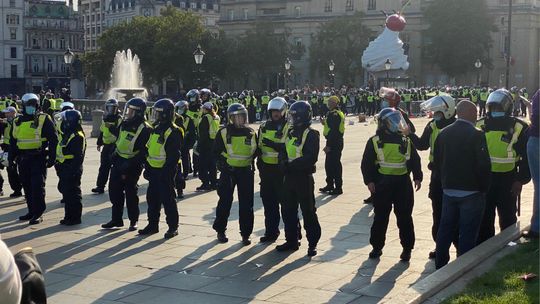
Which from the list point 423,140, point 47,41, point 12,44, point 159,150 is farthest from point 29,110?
point 47,41

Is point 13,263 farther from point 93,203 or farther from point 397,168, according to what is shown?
point 93,203

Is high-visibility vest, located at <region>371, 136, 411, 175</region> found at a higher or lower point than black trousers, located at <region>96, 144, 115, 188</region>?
higher

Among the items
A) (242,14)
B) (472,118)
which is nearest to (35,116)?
(472,118)

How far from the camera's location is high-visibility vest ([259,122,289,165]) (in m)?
10.1

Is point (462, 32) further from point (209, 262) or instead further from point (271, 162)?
point (209, 262)

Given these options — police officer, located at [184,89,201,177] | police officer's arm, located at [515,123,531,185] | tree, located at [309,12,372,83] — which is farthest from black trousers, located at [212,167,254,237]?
tree, located at [309,12,372,83]

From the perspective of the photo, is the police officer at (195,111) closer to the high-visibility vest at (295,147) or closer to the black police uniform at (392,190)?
the high-visibility vest at (295,147)

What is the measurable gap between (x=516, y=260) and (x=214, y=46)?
2691 inches

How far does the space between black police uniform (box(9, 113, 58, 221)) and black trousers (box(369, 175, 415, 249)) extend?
5.30m

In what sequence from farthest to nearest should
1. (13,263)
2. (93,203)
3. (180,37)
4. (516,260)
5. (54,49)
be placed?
(54,49) → (180,37) → (93,203) → (516,260) → (13,263)

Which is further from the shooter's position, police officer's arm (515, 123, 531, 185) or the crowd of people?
police officer's arm (515, 123, 531, 185)

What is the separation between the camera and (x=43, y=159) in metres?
11.9

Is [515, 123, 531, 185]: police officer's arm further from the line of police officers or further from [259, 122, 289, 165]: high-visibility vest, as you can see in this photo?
[259, 122, 289, 165]: high-visibility vest

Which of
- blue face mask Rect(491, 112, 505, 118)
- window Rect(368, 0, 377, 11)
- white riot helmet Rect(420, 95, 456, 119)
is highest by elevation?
window Rect(368, 0, 377, 11)
